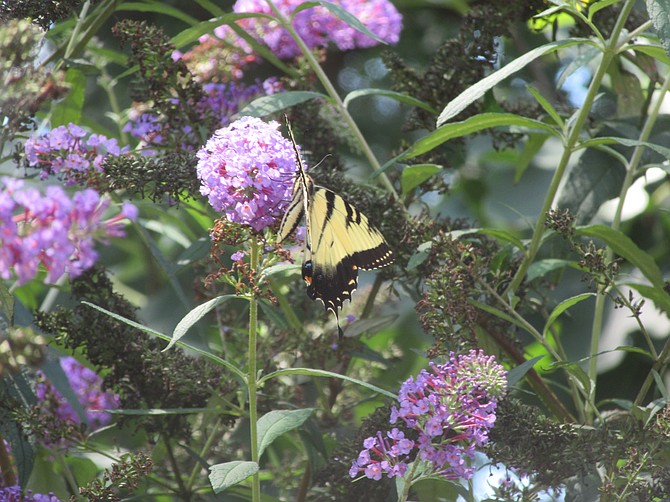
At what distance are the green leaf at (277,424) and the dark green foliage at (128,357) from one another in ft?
0.65

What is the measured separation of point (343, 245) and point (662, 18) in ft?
1.94

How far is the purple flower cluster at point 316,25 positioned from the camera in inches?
75.2

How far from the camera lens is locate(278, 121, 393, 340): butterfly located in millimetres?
1437

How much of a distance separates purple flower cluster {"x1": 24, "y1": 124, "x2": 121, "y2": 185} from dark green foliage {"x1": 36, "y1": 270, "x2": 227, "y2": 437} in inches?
6.7

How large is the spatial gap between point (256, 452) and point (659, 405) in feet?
1.91

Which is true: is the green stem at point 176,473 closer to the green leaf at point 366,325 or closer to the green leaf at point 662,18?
the green leaf at point 366,325

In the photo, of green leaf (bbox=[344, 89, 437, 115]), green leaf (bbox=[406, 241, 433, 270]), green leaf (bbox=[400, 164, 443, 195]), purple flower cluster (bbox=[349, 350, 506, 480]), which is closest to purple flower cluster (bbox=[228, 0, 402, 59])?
green leaf (bbox=[344, 89, 437, 115])

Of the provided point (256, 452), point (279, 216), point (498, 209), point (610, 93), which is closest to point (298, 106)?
point (279, 216)

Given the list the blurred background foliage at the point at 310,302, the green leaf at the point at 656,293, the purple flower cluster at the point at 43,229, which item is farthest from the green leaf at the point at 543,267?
the purple flower cluster at the point at 43,229

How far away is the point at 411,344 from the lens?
2229 millimetres

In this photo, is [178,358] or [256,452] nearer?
[256,452]

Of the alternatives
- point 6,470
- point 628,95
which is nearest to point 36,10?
point 6,470

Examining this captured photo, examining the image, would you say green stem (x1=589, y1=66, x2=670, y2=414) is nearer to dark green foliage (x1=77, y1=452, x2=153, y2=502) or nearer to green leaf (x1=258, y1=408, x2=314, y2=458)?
green leaf (x1=258, y1=408, x2=314, y2=458)

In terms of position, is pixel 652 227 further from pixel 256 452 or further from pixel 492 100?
pixel 256 452
